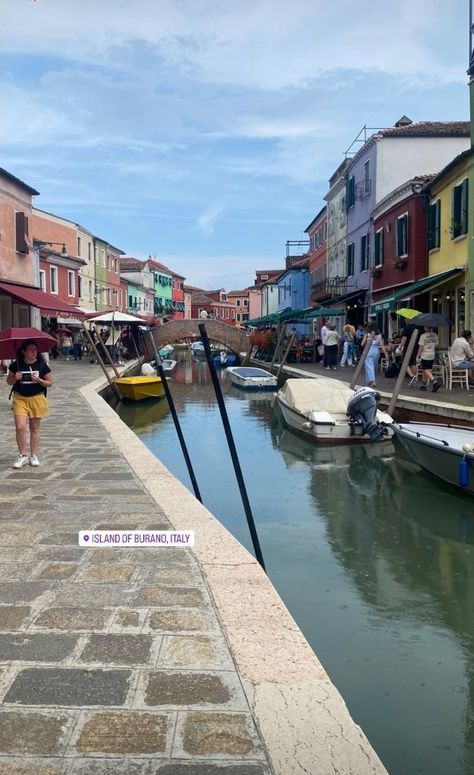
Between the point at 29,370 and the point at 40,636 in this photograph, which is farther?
the point at 29,370

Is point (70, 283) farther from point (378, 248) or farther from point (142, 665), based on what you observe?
point (142, 665)

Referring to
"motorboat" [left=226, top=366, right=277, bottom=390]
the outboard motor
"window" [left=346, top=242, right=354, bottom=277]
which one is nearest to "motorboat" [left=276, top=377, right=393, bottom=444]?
the outboard motor

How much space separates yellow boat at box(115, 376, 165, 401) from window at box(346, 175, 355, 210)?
15714 mm

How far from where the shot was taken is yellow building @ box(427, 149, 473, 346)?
18359 millimetres

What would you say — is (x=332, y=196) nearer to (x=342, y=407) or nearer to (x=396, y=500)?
(x=342, y=407)

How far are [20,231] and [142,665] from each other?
24.2m

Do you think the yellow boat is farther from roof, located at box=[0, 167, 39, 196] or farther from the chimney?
the chimney

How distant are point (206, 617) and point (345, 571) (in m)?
3.35

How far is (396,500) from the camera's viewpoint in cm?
966

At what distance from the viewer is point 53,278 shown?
3828cm

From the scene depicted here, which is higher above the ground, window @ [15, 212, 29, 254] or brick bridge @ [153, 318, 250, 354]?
window @ [15, 212, 29, 254]

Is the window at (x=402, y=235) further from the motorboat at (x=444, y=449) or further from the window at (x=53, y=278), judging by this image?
the window at (x=53, y=278)

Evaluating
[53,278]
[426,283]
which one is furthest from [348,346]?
[53,278]

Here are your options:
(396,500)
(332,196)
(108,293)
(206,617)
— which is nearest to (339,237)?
(332,196)
